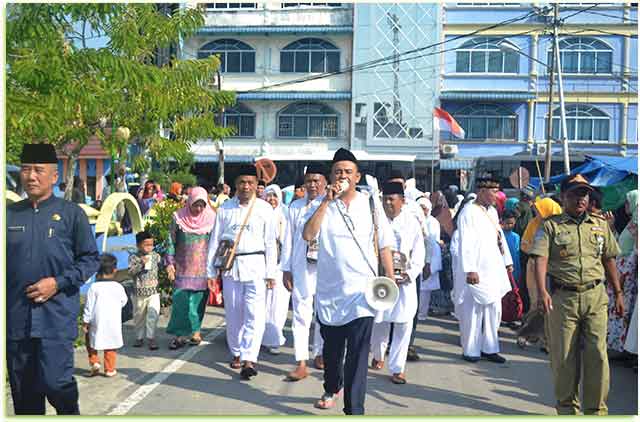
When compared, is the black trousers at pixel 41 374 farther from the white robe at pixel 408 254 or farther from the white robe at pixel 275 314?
the white robe at pixel 275 314

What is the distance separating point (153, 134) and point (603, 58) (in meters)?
31.2

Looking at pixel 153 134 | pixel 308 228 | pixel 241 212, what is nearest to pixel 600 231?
pixel 308 228

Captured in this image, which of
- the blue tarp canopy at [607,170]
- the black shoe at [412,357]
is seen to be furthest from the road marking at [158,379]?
the blue tarp canopy at [607,170]

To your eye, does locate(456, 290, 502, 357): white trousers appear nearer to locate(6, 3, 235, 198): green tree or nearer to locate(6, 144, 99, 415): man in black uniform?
locate(6, 3, 235, 198): green tree

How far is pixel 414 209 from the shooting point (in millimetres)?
8430

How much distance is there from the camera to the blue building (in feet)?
121

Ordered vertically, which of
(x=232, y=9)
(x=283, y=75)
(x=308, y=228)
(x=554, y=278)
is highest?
(x=232, y=9)

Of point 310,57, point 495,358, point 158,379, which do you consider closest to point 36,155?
point 158,379

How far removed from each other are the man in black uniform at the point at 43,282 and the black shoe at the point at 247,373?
2.40 m

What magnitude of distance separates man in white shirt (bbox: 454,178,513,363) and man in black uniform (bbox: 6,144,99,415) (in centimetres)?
444

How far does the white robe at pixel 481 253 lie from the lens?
8141 millimetres

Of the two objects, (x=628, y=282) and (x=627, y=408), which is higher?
(x=628, y=282)

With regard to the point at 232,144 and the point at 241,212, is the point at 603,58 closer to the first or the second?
the point at 232,144

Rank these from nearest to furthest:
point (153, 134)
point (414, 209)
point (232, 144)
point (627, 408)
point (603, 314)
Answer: point (603, 314)
point (627, 408)
point (414, 209)
point (153, 134)
point (232, 144)
